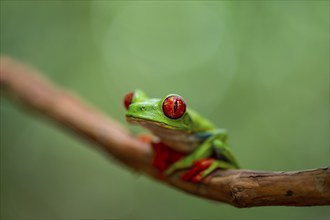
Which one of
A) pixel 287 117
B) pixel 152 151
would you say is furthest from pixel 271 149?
pixel 152 151

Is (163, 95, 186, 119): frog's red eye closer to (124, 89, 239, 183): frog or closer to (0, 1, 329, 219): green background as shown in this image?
(124, 89, 239, 183): frog

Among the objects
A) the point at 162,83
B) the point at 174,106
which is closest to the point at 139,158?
the point at 174,106

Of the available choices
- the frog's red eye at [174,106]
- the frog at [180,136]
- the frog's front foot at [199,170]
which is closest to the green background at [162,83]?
the frog at [180,136]

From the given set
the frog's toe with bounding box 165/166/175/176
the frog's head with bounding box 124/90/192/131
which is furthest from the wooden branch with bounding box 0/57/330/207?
the frog's head with bounding box 124/90/192/131

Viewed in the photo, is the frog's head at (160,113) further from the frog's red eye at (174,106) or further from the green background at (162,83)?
the green background at (162,83)

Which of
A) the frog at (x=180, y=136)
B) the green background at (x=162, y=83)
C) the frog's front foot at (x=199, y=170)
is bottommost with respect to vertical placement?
the frog's front foot at (x=199, y=170)

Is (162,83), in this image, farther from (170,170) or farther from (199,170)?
(199,170)
